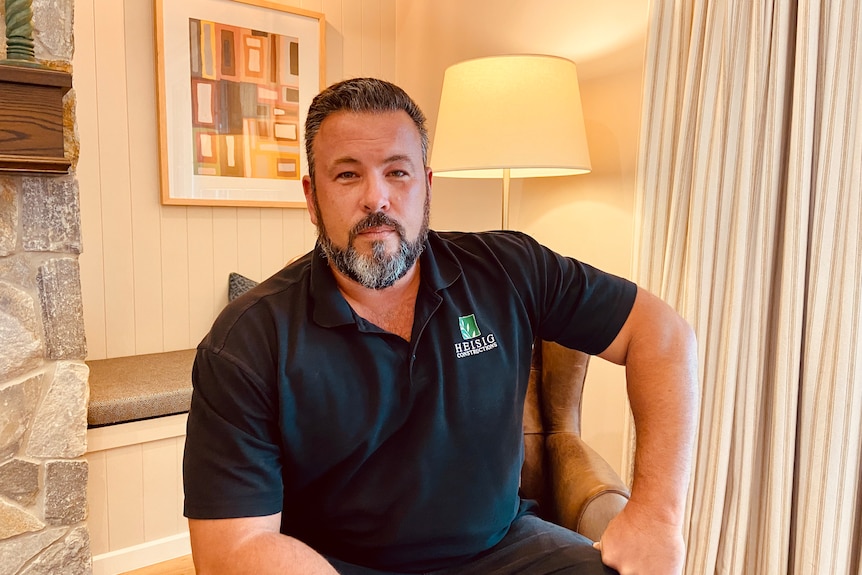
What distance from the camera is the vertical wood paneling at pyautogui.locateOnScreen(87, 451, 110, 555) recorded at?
6.80 feet

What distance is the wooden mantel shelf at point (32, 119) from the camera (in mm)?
1598

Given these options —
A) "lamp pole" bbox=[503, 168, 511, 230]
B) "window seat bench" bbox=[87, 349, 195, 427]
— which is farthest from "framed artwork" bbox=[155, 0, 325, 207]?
"lamp pole" bbox=[503, 168, 511, 230]

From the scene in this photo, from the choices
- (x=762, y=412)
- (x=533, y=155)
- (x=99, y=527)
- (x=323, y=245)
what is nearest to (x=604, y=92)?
(x=533, y=155)

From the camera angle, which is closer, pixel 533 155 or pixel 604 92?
pixel 533 155

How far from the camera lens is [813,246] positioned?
56.7 inches

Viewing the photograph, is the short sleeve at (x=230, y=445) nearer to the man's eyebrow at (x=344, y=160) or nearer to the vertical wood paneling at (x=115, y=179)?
the man's eyebrow at (x=344, y=160)

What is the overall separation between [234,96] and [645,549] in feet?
8.16

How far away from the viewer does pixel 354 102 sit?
1206mm

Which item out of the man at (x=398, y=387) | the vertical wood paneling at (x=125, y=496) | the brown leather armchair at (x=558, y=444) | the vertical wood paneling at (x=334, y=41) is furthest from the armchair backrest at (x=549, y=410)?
the vertical wood paneling at (x=334, y=41)

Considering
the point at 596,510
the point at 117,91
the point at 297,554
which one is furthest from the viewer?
the point at 117,91

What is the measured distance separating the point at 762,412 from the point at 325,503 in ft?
3.67

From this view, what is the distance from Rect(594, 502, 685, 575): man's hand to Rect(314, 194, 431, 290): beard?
24.1 inches

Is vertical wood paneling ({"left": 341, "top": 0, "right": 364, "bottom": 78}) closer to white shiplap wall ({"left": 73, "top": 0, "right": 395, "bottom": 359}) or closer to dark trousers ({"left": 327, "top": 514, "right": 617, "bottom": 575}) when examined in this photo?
white shiplap wall ({"left": 73, "top": 0, "right": 395, "bottom": 359})

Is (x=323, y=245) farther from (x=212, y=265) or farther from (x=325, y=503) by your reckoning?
(x=212, y=265)
